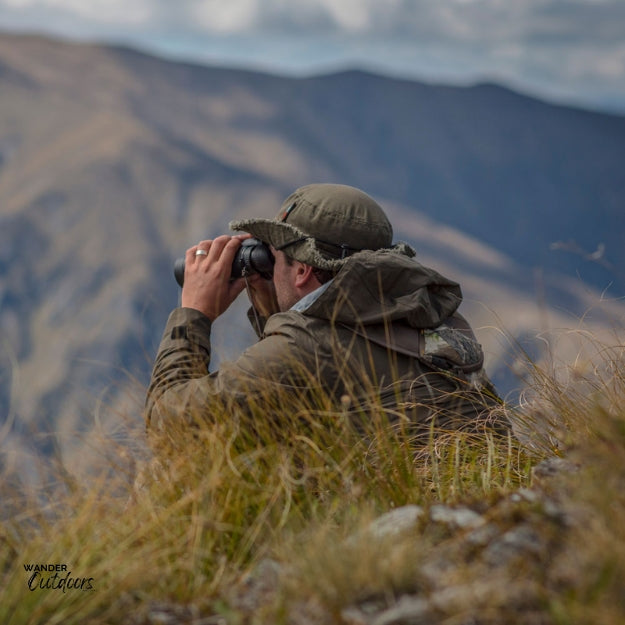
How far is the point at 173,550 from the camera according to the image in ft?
7.40

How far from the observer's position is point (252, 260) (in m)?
3.71

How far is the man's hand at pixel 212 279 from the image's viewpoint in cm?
364

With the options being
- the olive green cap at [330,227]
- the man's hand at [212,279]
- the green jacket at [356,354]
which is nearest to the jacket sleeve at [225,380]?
the green jacket at [356,354]

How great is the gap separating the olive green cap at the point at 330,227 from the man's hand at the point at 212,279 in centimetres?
17

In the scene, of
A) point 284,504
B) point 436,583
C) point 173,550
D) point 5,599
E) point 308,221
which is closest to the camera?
point 436,583

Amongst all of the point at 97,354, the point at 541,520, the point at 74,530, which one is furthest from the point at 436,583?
the point at 97,354

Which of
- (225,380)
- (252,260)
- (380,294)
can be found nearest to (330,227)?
(252,260)

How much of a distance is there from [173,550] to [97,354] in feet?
628

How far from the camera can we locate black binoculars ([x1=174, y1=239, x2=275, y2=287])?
370 cm

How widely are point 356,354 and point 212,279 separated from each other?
0.83 metres

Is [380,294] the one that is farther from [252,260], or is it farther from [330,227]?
[252,260]

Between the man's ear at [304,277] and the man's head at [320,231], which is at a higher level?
the man's head at [320,231]

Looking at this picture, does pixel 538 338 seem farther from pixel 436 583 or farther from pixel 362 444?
pixel 436 583

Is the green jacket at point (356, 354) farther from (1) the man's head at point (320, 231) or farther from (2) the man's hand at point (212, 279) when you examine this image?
(1) the man's head at point (320, 231)
